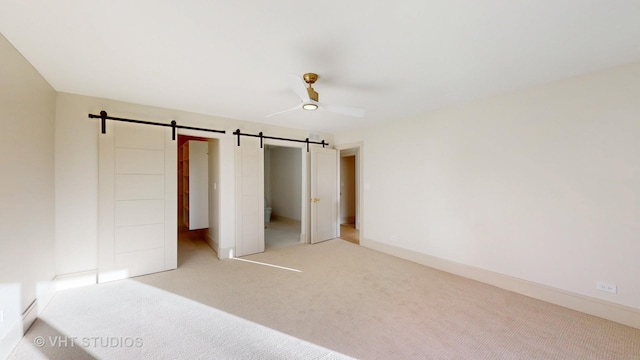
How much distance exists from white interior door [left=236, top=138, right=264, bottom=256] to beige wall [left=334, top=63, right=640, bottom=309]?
2.67m

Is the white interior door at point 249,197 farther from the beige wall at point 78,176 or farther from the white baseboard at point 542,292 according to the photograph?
the white baseboard at point 542,292

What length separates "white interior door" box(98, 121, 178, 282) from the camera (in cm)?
315

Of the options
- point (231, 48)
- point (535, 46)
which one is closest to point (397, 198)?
point (535, 46)

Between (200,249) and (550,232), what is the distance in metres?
5.36

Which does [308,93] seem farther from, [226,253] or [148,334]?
[226,253]

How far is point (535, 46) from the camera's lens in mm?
1948

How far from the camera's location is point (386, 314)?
7.84ft

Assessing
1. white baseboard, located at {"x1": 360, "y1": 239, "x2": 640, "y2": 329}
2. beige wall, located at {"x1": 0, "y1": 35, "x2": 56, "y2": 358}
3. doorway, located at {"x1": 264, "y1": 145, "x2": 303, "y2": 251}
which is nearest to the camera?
beige wall, located at {"x1": 0, "y1": 35, "x2": 56, "y2": 358}

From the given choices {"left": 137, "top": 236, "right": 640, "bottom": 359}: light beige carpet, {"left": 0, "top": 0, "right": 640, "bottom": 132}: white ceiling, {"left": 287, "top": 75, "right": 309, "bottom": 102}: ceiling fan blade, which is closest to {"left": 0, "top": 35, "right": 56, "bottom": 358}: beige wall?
{"left": 0, "top": 0, "right": 640, "bottom": 132}: white ceiling

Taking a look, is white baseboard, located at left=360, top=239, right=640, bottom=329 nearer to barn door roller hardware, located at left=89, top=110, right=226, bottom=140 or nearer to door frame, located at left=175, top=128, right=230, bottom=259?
door frame, located at left=175, top=128, right=230, bottom=259

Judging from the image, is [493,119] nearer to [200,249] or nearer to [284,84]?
[284,84]

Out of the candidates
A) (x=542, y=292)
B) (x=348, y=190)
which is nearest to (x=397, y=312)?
(x=542, y=292)

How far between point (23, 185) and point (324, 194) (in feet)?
13.8

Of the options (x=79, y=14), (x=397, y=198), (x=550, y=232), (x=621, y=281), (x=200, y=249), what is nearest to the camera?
(x=79, y=14)
